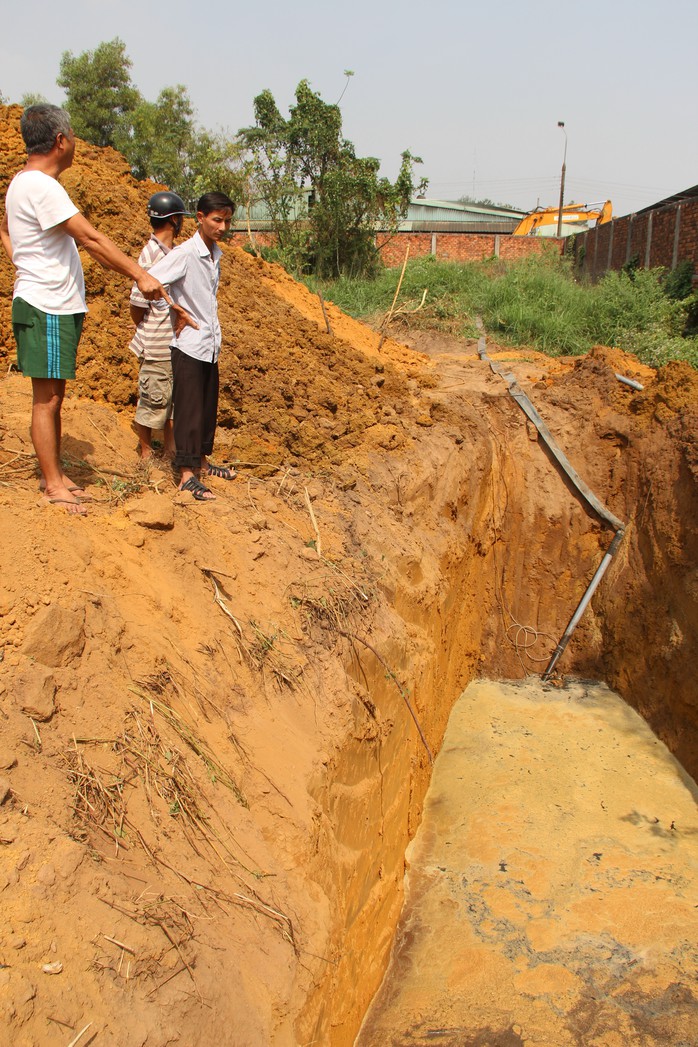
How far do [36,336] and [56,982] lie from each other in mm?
2398

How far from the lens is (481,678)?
718 cm

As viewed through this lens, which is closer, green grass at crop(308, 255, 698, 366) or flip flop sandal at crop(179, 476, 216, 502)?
flip flop sandal at crop(179, 476, 216, 502)

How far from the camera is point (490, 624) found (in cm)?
730

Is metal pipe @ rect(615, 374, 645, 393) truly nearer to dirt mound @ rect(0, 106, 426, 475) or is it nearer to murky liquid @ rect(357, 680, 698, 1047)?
dirt mound @ rect(0, 106, 426, 475)

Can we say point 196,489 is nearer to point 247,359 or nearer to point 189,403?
point 189,403

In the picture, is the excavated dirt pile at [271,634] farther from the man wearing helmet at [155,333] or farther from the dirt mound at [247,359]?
the man wearing helmet at [155,333]

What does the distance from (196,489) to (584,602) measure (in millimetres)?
4479

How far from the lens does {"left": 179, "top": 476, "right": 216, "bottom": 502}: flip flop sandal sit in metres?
3.98

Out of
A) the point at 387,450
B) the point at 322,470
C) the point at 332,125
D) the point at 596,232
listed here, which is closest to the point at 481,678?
the point at 387,450

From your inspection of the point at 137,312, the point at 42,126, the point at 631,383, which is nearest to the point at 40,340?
the point at 42,126

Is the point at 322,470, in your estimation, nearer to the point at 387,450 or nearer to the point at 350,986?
the point at 387,450

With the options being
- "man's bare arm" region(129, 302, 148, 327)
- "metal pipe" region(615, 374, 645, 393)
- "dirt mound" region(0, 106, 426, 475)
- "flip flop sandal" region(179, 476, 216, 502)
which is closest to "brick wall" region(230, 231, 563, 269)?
"metal pipe" region(615, 374, 645, 393)

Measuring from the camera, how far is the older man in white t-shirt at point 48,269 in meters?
2.98

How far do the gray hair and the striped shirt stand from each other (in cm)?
97
